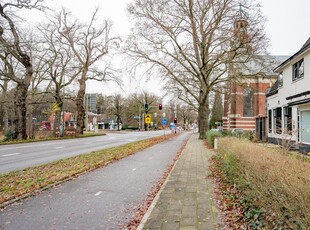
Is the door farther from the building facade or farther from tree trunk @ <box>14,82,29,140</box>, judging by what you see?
tree trunk @ <box>14,82,29,140</box>

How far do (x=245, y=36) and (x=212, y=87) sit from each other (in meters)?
9.36

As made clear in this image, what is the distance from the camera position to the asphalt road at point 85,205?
508 centimetres

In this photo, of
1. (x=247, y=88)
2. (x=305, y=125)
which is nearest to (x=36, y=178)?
(x=305, y=125)

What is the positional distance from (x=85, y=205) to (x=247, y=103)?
46168 mm

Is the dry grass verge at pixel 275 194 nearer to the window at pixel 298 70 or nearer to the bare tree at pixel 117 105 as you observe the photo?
the window at pixel 298 70

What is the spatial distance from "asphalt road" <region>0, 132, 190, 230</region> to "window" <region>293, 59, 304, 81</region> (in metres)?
13.5

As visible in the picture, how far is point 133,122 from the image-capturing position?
92562mm

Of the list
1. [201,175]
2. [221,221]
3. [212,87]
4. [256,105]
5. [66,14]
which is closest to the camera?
[221,221]

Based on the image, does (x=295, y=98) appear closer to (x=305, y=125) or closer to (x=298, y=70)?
(x=298, y=70)

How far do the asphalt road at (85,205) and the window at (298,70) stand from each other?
13.5 metres

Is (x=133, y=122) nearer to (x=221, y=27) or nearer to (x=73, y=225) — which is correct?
(x=221, y=27)

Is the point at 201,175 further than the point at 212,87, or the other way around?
the point at 212,87

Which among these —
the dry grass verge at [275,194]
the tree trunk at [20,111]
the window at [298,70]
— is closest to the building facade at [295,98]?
the window at [298,70]

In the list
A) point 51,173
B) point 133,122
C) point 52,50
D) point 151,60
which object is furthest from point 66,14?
point 133,122
